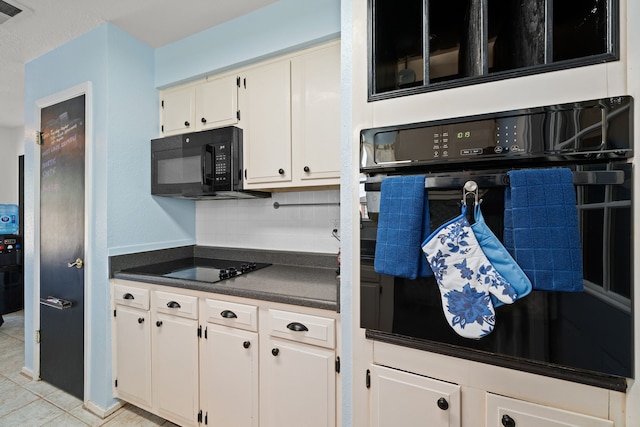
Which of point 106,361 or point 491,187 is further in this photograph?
point 106,361

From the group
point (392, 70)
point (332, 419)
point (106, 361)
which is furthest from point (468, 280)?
point (106, 361)

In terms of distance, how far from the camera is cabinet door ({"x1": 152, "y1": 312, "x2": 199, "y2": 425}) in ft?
5.40

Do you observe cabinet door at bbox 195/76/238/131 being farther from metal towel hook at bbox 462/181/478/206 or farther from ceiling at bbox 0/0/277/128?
Answer: metal towel hook at bbox 462/181/478/206

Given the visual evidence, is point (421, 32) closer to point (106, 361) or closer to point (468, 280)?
point (468, 280)

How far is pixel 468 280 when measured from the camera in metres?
0.83

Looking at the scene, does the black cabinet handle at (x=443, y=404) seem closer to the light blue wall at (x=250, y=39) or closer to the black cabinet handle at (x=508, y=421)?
the black cabinet handle at (x=508, y=421)

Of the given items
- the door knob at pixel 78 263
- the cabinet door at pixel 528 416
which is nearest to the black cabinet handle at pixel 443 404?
the cabinet door at pixel 528 416

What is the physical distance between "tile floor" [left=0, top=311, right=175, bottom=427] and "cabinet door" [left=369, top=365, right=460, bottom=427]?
1.57m

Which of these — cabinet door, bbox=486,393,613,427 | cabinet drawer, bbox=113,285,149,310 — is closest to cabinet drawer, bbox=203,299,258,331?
cabinet drawer, bbox=113,285,149,310

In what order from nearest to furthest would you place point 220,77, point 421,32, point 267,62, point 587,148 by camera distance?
point 587,148, point 421,32, point 267,62, point 220,77

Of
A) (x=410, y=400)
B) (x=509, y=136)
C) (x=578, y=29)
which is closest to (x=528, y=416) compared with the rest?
(x=410, y=400)

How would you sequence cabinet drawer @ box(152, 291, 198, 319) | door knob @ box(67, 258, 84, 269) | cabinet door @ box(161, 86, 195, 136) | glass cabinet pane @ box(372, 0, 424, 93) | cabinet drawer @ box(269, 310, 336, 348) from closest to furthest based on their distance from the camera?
glass cabinet pane @ box(372, 0, 424, 93) < cabinet drawer @ box(269, 310, 336, 348) < cabinet drawer @ box(152, 291, 198, 319) < door knob @ box(67, 258, 84, 269) < cabinet door @ box(161, 86, 195, 136)

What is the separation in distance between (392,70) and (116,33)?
Answer: 1960 mm

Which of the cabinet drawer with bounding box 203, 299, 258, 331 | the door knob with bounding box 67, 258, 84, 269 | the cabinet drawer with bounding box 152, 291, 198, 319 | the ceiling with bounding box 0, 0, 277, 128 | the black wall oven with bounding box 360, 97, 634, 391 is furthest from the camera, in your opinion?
the door knob with bounding box 67, 258, 84, 269
